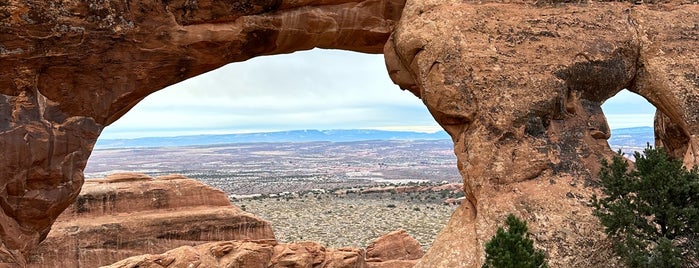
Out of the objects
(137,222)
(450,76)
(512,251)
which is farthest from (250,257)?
(512,251)

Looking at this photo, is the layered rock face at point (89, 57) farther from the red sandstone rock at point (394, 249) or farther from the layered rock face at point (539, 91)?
the red sandstone rock at point (394, 249)

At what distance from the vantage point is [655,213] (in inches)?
372

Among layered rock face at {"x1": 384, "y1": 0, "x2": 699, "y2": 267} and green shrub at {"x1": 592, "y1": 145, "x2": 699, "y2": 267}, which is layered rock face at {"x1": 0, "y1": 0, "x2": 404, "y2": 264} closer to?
layered rock face at {"x1": 384, "y1": 0, "x2": 699, "y2": 267}

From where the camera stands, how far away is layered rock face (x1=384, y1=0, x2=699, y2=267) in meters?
11.0

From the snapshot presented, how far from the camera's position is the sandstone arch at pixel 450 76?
11641 millimetres

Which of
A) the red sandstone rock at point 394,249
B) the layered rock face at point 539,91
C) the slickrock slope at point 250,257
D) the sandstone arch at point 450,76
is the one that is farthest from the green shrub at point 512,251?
the red sandstone rock at point 394,249

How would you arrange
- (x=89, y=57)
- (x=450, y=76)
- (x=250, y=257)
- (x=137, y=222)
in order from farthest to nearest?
(x=137, y=222), (x=250, y=257), (x=89, y=57), (x=450, y=76)

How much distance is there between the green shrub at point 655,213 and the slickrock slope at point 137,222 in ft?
50.9

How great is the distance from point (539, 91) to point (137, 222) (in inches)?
717

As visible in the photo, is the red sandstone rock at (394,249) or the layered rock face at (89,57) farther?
the red sandstone rock at (394,249)

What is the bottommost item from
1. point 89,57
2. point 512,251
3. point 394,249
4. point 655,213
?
point 394,249

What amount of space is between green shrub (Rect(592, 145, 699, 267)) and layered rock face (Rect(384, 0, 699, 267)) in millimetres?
818

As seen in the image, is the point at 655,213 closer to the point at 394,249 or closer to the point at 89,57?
the point at 89,57

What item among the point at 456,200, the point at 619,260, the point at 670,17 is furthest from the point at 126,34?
the point at 456,200
